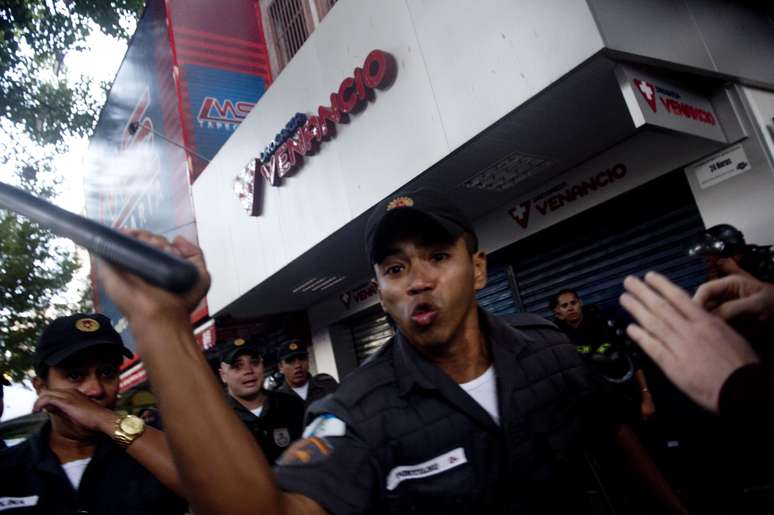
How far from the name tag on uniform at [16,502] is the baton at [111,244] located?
1.54 metres

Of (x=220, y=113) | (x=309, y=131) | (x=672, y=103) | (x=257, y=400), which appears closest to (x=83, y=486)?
(x=257, y=400)

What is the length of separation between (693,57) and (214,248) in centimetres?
848

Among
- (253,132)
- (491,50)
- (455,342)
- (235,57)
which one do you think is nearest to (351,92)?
(491,50)

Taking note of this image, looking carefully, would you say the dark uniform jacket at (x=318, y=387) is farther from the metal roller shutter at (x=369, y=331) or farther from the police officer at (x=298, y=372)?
the metal roller shutter at (x=369, y=331)

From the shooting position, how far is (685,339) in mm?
1050

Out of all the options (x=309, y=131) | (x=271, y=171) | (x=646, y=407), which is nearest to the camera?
(x=646, y=407)

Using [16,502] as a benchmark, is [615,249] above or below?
above

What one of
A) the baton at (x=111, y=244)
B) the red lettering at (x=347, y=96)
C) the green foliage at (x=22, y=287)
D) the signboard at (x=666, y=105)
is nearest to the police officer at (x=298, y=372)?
the red lettering at (x=347, y=96)

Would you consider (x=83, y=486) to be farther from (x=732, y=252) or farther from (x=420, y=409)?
(x=732, y=252)

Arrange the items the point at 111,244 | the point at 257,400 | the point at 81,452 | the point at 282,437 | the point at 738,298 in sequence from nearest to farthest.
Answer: the point at 111,244
the point at 738,298
the point at 81,452
the point at 282,437
the point at 257,400

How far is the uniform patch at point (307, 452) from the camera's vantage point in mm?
1367

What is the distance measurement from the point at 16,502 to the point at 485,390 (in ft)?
6.43

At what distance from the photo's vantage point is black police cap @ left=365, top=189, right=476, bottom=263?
1.84m

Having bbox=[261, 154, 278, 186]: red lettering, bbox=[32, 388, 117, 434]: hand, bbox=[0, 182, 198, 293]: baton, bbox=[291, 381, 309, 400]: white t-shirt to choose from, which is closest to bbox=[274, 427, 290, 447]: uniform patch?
bbox=[291, 381, 309, 400]: white t-shirt
